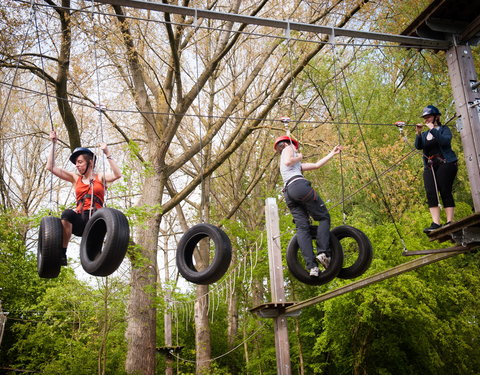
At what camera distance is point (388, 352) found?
1109cm

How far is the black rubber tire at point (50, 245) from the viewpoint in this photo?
Answer: 4.16 metres

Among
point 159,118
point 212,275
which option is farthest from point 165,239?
point 212,275

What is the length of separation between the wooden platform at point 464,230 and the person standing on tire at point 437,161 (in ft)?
0.45

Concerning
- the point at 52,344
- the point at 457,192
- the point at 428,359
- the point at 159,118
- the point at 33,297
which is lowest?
the point at 428,359

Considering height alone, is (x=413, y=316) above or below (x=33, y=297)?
below

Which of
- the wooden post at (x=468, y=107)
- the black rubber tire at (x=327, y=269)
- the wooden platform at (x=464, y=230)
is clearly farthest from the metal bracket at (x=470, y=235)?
the black rubber tire at (x=327, y=269)

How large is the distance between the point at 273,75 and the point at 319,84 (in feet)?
4.65

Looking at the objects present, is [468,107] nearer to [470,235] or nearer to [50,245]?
[470,235]

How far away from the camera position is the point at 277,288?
7211 millimetres

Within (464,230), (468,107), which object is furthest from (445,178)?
(468,107)

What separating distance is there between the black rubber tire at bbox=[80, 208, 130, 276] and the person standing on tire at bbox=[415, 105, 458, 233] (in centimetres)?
337

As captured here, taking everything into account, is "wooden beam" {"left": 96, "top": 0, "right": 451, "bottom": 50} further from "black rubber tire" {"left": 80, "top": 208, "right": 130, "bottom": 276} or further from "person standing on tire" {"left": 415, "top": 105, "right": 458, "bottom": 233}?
"black rubber tire" {"left": 80, "top": 208, "right": 130, "bottom": 276}

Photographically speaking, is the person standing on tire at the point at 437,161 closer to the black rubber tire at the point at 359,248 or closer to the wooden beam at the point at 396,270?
the wooden beam at the point at 396,270

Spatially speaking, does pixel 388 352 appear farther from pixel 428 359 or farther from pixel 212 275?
pixel 212 275
